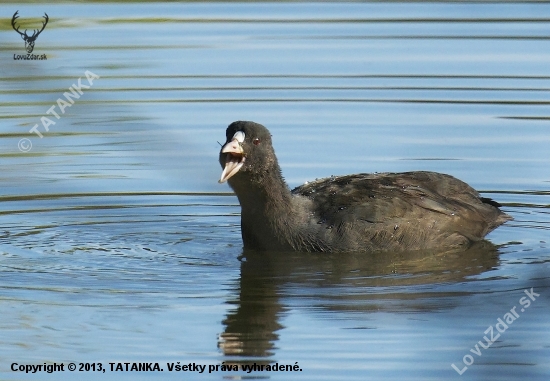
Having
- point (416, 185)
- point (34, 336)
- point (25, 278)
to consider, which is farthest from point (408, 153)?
point (34, 336)

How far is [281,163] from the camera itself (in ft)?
34.9

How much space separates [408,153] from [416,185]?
2.26m

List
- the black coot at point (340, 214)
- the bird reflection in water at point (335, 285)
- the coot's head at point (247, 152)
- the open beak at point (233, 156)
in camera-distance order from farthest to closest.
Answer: the black coot at point (340, 214) → the coot's head at point (247, 152) → the open beak at point (233, 156) → the bird reflection in water at point (335, 285)

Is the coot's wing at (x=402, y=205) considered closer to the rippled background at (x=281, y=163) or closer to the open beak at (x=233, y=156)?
the rippled background at (x=281, y=163)

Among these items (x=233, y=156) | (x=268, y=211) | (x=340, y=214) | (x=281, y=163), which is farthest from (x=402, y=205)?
(x=281, y=163)

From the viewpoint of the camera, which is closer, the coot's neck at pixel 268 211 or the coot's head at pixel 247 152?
the coot's head at pixel 247 152

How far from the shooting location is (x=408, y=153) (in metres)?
10.9

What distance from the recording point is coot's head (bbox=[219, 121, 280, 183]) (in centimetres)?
781

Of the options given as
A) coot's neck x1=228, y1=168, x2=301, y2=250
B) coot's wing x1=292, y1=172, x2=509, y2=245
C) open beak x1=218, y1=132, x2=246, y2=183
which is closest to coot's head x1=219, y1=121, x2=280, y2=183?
open beak x1=218, y1=132, x2=246, y2=183

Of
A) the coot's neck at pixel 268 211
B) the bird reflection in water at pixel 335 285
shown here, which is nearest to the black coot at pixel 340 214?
the coot's neck at pixel 268 211

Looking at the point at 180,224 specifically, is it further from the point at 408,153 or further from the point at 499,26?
the point at 499,26

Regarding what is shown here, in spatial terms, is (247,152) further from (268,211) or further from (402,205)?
(402,205)

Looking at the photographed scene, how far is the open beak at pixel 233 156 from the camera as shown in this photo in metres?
7.63

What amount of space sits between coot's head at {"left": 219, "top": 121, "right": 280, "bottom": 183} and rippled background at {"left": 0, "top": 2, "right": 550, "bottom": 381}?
2.01 ft
